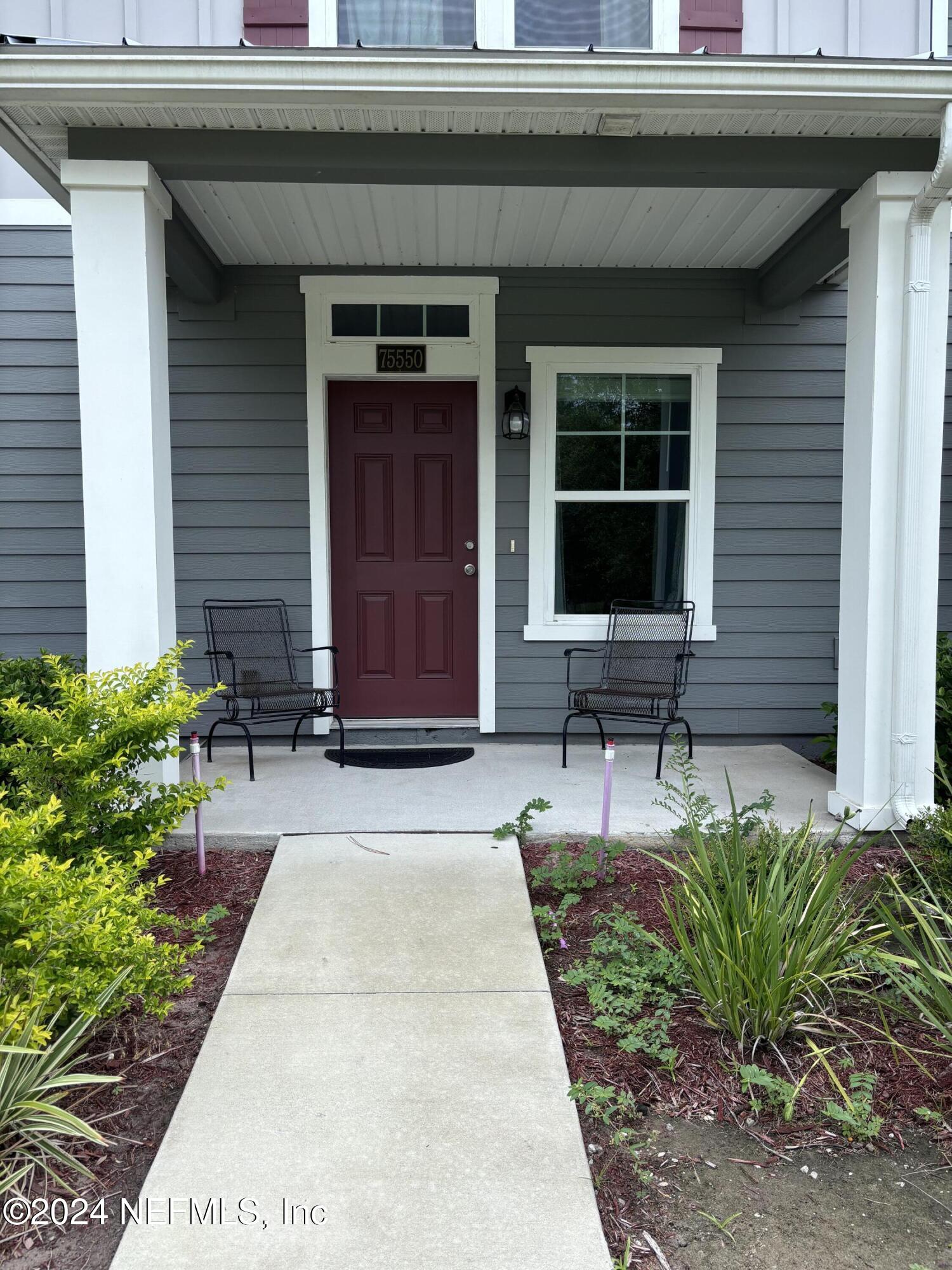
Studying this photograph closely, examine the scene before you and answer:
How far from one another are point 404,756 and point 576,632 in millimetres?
1193

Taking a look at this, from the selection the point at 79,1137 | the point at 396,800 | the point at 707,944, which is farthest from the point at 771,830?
the point at 79,1137

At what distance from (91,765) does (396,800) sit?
1572mm

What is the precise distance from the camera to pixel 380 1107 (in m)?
1.89

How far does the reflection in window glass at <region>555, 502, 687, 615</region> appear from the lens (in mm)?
4934

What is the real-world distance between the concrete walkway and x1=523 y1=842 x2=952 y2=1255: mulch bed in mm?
57

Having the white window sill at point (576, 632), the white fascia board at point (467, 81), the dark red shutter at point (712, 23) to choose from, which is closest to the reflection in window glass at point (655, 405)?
the white window sill at point (576, 632)

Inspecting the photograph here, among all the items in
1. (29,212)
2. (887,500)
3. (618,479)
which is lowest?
(887,500)

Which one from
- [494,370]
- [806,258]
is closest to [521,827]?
[494,370]

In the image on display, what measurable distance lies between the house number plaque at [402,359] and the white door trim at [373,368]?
0.03 m

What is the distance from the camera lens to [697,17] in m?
4.20

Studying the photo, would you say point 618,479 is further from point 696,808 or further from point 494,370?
point 696,808

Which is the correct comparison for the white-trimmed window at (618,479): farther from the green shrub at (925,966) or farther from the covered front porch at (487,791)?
the green shrub at (925,966)

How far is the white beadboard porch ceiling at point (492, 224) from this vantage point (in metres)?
3.79

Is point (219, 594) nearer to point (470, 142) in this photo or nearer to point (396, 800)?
point (396, 800)
